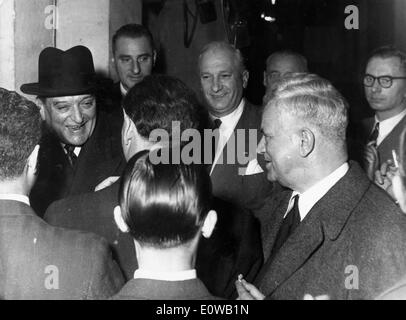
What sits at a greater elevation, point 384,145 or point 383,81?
point 383,81

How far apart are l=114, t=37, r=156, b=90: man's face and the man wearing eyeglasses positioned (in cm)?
88

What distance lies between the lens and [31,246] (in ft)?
4.06

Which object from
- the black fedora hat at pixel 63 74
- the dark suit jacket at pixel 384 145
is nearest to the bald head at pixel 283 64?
the dark suit jacket at pixel 384 145

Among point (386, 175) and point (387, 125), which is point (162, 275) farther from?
point (387, 125)

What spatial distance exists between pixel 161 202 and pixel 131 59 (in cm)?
141

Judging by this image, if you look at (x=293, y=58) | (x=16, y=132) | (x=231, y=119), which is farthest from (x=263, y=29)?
(x=16, y=132)

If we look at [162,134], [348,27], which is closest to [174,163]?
[162,134]

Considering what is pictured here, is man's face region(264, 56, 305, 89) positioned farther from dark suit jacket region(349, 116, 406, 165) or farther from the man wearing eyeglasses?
dark suit jacket region(349, 116, 406, 165)

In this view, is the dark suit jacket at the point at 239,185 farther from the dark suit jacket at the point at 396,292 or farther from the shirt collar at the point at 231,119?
the dark suit jacket at the point at 396,292

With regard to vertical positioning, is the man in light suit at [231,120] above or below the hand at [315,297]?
above

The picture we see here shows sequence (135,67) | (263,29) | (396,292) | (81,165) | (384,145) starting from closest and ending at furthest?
(396,292) < (81,165) < (384,145) < (135,67) < (263,29)

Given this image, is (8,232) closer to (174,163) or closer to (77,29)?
(174,163)

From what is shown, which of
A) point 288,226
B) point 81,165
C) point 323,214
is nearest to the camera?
point 323,214

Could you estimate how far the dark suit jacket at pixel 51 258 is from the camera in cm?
122
